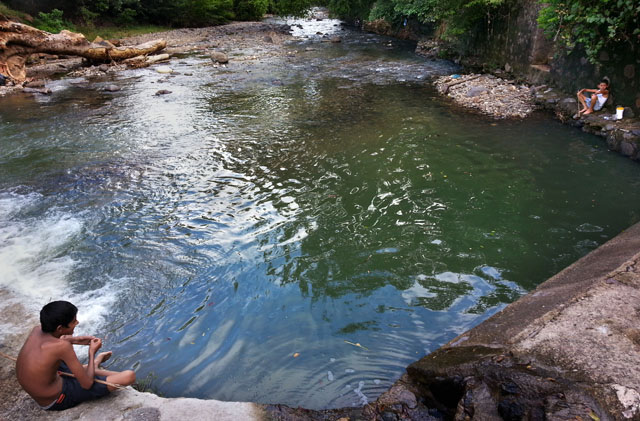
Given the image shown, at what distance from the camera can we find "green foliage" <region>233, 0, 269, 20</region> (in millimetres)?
38281

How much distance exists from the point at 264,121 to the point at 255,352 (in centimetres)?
833

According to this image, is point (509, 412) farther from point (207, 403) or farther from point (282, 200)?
point (282, 200)

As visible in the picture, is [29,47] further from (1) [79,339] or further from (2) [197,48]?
(1) [79,339]

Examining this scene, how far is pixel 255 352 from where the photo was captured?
4.64 m

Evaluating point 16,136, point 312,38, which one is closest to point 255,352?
point 16,136

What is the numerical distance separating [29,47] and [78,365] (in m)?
18.6

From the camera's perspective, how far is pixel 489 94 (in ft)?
42.5

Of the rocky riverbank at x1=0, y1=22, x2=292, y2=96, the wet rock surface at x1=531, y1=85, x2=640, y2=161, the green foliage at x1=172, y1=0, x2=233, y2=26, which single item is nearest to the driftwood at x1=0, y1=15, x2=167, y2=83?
the rocky riverbank at x1=0, y1=22, x2=292, y2=96

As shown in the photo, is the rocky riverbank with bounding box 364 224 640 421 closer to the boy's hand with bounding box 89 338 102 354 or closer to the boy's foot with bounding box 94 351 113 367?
the boy's hand with bounding box 89 338 102 354

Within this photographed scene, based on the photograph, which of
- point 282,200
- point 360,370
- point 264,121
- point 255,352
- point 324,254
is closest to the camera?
point 360,370

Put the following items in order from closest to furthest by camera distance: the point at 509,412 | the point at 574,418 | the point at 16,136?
the point at 574,418 < the point at 509,412 < the point at 16,136

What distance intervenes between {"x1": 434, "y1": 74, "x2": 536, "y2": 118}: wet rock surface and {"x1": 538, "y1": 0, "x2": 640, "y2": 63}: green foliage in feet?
5.73

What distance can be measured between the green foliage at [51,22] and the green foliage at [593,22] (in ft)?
82.8

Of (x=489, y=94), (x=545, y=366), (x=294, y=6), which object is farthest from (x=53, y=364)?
(x=294, y=6)
